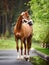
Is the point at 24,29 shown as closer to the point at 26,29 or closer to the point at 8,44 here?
the point at 26,29

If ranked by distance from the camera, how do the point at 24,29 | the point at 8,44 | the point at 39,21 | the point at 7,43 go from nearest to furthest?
the point at 24,29 < the point at 39,21 < the point at 8,44 < the point at 7,43

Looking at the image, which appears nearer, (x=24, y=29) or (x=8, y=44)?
(x=24, y=29)

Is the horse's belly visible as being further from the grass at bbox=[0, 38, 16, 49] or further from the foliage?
the grass at bbox=[0, 38, 16, 49]

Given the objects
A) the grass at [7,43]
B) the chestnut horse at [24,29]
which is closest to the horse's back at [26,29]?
the chestnut horse at [24,29]

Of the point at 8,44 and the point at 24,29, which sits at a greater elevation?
the point at 24,29

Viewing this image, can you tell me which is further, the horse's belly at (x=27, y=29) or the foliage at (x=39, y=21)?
the foliage at (x=39, y=21)

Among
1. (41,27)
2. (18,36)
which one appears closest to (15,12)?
(41,27)

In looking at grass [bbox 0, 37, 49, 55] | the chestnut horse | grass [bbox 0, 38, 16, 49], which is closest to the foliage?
the chestnut horse

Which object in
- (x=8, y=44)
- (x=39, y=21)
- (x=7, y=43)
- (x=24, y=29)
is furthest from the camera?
(x=7, y=43)

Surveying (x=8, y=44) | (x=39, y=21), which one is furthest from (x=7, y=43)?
(x=39, y=21)

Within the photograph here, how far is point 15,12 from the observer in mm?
40844

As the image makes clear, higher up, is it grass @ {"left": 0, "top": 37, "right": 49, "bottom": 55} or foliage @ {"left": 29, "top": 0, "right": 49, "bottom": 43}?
foliage @ {"left": 29, "top": 0, "right": 49, "bottom": 43}

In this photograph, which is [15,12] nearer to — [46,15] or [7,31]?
[7,31]

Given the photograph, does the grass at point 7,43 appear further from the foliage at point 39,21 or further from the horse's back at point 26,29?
the horse's back at point 26,29
